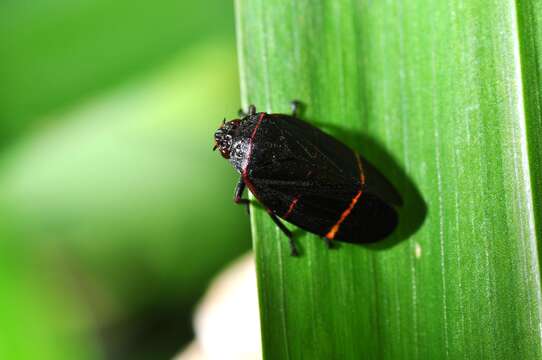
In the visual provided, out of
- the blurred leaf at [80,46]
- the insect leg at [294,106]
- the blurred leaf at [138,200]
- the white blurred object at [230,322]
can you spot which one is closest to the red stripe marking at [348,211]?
the insect leg at [294,106]

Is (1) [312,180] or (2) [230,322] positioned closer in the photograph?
(1) [312,180]

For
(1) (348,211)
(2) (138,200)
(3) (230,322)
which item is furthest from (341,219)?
(2) (138,200)

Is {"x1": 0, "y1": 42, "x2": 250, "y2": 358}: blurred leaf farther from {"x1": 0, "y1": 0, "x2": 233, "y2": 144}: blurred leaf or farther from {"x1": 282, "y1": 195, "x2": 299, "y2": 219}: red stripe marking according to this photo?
{"x1": 282, "y1": 195, "x2": 299, "y2": 219}: red stripe marking

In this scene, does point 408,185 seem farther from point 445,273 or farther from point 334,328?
point 334,328

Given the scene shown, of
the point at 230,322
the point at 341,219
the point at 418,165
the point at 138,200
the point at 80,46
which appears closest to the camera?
the point at 418,165

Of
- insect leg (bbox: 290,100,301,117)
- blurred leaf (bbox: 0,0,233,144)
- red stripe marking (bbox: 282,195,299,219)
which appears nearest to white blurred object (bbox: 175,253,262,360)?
red stripe marking (bbox: 282,195,299,219)

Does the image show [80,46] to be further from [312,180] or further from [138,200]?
[312,180]

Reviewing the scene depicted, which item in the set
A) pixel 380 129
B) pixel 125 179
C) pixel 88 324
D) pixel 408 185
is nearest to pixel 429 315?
pixel 408 185
